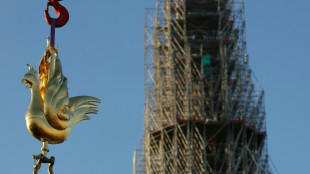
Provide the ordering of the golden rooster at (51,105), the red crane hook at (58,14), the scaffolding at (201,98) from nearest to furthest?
the golden rooster at (51,105), the red crane hook at (58,14), the scaffolding at (201,98)

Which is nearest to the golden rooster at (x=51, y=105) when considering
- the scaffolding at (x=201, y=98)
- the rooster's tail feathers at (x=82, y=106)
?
the rooster's tail feathers at (x=82, y=106)

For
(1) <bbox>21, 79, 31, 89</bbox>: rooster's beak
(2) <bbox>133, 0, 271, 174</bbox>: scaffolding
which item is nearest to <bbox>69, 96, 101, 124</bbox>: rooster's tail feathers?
(1) <bbox>21, 79, 31, 89</bbox>: rooster's beak

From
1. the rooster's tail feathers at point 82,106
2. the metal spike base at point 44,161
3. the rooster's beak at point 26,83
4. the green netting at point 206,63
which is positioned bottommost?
the metal spike base at point 44,161

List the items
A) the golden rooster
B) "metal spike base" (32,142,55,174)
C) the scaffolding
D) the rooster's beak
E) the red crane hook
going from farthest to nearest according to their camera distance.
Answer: the scaffolding < the red crane hook < the rooster's beak < the golden rooster < "metal spike base" (32,142,55,174)

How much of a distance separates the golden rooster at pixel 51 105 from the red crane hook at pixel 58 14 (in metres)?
0.73

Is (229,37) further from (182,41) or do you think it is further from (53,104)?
(53,104)

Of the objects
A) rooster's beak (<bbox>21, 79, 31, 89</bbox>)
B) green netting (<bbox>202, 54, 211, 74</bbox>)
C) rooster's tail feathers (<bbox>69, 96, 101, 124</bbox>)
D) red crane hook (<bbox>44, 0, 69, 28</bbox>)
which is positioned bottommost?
rooster's tail feathers (<bbox>69, 96, 101, 124</bbox>)

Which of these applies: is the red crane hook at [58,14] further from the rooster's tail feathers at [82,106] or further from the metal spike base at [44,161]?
the metal spike base at [44,161]

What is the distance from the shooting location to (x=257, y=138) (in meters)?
64.1

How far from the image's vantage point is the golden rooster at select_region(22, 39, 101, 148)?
16234 mm

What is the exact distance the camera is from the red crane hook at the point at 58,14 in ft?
57.8

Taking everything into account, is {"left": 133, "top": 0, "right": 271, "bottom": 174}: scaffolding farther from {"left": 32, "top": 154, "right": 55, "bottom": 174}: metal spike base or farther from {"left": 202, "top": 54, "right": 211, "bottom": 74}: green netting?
{"left": 32, "top": 154, "right": 55, "bottom": 174}: metal spike base

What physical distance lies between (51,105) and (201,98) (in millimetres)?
48109

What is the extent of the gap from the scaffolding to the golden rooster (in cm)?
4452
